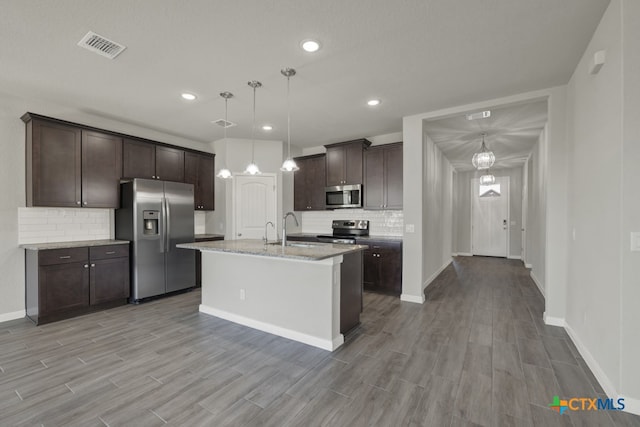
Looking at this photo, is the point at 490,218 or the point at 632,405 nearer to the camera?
the point at 632,405

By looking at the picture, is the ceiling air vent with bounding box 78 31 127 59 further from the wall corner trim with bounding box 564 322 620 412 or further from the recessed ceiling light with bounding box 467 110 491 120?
the wall corner trim with bounding box 564 322 620 412

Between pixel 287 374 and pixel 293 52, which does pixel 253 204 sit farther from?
pixel 287 374

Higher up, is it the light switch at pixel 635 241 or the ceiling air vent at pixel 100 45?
the ceiling air vent at pixel 100 45

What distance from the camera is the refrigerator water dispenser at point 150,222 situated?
4.30 meters

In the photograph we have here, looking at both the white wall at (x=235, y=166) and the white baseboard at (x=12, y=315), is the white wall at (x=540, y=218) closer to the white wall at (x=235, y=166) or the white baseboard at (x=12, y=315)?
the white wall at (x=235, y=166)

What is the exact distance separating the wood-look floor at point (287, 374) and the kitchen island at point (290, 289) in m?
0.16

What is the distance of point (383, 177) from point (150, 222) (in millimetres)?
3860

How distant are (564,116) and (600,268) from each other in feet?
6.51

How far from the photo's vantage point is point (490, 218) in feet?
28.7

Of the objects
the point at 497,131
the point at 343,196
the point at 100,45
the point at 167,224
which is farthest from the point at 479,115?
the point at 167,224

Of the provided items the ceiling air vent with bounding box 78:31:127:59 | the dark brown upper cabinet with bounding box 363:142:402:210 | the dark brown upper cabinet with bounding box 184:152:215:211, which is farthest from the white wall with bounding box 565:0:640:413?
the dark brown upper cabinet with bounding box 184:152:215:211

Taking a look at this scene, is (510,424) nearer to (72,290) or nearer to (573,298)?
(573,298)

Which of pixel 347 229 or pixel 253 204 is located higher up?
pixel 253 204

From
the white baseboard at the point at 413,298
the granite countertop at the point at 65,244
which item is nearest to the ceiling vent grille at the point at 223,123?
the granite countertop at the point at 65,244
